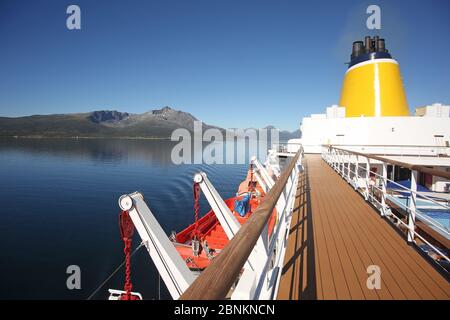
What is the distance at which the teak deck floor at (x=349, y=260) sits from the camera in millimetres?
2467

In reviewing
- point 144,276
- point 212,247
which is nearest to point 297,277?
point 212,247

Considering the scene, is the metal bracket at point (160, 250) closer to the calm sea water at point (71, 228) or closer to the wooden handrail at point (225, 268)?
the wooden handrail at point (225, 268)

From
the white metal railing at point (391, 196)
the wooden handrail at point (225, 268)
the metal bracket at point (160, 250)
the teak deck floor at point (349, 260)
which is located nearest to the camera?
the wooden handrail at point (225, 268)

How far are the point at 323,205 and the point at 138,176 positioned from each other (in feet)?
95.2

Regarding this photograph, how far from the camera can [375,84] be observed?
1758 cm

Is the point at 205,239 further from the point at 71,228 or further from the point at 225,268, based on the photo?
the point at 71,228

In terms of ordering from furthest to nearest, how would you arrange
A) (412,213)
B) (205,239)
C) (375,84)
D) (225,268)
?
(375,84)
(205,239)
(412,213)
(225,268)

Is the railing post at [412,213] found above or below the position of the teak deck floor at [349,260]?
above

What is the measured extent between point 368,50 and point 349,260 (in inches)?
793

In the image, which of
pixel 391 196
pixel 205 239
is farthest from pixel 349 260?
pixel 205 239

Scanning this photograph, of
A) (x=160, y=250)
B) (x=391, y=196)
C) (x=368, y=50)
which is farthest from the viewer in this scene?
(x=368, y=50)

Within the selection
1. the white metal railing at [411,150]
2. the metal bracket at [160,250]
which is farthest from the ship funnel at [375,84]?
the metal bracket at [160,250]
